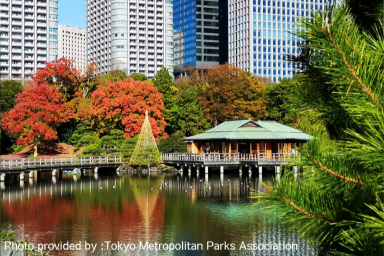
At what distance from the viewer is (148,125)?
46.9m

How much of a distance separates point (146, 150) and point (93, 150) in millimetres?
5434

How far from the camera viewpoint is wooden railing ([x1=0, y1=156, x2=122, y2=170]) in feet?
131

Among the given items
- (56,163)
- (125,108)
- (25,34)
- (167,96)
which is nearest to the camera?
(56,163)

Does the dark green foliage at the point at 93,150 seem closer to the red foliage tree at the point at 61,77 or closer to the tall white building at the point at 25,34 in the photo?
the red foliage tree at the point at 61,77

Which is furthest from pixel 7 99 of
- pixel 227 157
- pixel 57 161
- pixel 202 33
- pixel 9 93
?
pixel 202 33

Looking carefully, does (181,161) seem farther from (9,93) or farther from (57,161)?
(9,93)

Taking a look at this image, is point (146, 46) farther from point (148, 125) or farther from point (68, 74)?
point (148, 125)

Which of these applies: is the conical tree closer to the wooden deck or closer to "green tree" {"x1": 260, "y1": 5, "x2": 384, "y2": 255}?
the wooden deck

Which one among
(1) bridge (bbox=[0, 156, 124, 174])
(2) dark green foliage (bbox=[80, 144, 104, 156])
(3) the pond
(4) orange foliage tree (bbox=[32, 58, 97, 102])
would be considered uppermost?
(4) orange foliage tree (bbox=[32, 58, 97, 102])

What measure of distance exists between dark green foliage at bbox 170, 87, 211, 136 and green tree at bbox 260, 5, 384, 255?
169 feet

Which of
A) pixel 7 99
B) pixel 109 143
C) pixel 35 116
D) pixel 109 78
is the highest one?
pixel 109 78

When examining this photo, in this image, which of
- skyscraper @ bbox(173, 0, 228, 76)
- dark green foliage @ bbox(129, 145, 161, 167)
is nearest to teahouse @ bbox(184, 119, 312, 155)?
dark green foliage @ bbox(129, 145, 161, 167)

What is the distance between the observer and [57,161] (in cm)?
4394

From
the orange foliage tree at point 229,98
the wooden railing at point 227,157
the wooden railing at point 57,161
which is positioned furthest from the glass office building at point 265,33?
the wooden railing at point 57,161
